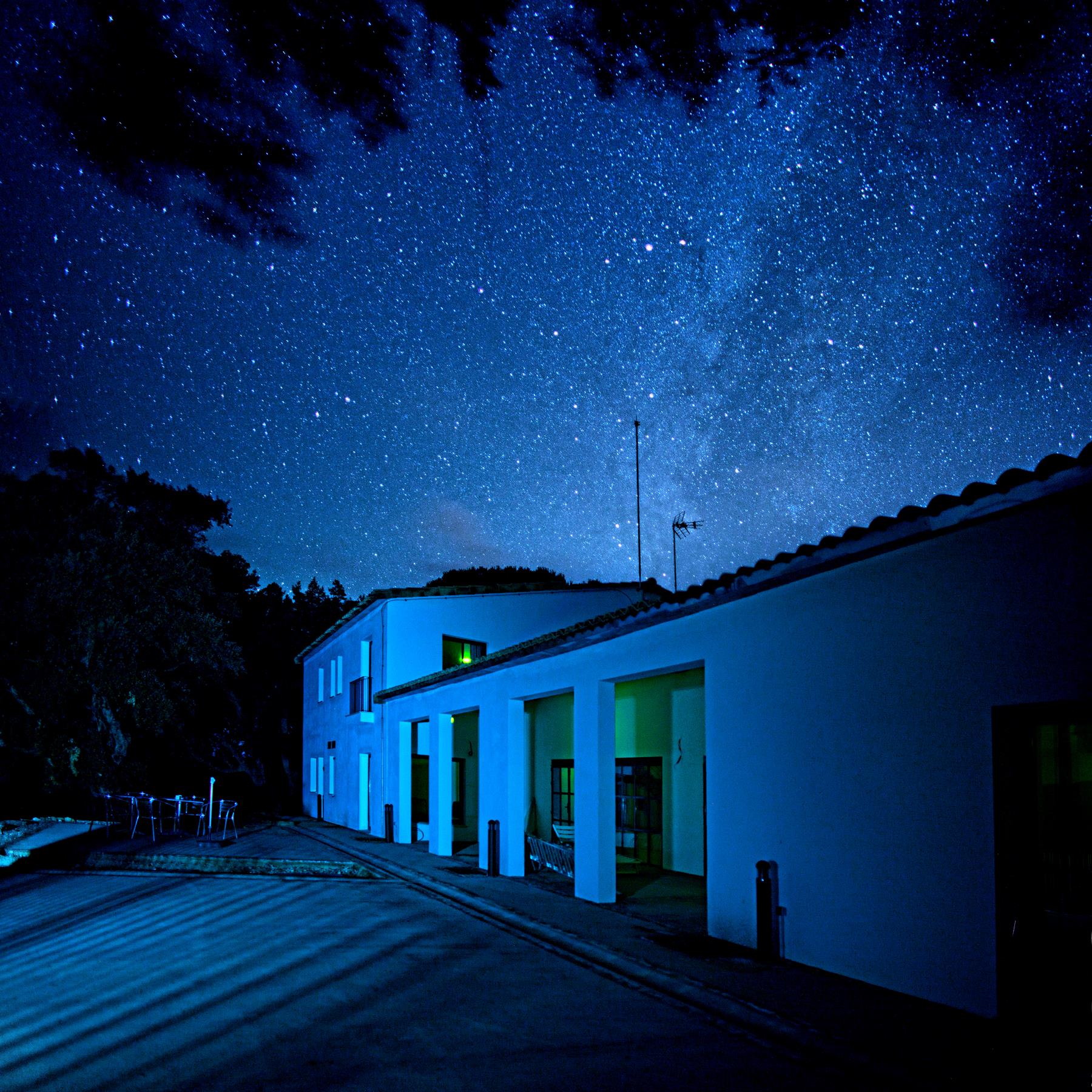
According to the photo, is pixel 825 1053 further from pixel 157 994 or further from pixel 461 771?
pixel 461 771

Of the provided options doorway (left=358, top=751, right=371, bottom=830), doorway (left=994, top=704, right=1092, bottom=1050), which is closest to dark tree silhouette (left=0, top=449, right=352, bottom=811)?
doorway (left=358, top=751, right=371, bottom=830)

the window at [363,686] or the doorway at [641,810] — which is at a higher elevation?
the window at [363,686]

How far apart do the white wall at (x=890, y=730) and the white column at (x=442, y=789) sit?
32.8 feet

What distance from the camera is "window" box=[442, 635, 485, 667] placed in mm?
26938

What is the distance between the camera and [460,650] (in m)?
27.4

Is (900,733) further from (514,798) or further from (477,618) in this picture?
(477,618)

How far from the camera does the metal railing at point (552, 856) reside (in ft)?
49.9

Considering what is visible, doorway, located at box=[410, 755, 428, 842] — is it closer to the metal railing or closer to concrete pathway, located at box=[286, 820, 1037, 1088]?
the metal railing

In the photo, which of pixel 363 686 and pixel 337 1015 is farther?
pixel 363 686

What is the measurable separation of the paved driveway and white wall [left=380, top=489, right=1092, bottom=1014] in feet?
5.42

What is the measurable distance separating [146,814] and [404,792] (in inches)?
553

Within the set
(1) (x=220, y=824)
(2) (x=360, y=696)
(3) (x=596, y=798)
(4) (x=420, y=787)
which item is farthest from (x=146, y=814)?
(3) (x=596, y=798)

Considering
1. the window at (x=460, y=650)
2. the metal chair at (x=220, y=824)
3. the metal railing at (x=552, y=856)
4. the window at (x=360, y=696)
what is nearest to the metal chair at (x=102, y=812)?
the metal chair at (x=220, y=824)

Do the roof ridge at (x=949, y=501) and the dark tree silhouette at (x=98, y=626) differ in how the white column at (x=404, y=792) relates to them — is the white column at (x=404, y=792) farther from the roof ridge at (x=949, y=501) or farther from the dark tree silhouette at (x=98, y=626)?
the roof ridge at (x=949, y=501)
